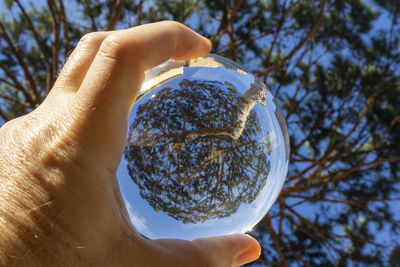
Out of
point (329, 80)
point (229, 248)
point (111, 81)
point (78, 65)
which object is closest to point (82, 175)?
point (111, 81)

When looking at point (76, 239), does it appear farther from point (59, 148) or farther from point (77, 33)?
point (77, 33)

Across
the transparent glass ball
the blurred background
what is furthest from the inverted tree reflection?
the blurred background

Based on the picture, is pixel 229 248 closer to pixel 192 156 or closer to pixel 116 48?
pixel 192 156

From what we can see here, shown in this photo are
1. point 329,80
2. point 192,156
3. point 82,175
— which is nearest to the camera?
point 82,175

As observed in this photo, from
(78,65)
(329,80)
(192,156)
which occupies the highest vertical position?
(78,65)

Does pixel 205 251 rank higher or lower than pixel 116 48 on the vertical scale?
lower

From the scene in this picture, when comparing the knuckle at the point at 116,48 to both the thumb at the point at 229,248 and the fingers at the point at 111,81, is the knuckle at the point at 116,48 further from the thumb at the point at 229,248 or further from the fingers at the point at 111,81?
the thumb at the point at 229,248

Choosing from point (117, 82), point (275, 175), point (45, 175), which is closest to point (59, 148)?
point (45, 175)

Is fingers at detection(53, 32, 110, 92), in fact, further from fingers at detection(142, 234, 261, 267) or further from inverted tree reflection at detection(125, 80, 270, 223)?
fingers at detection(142, 234, 261, 267)
